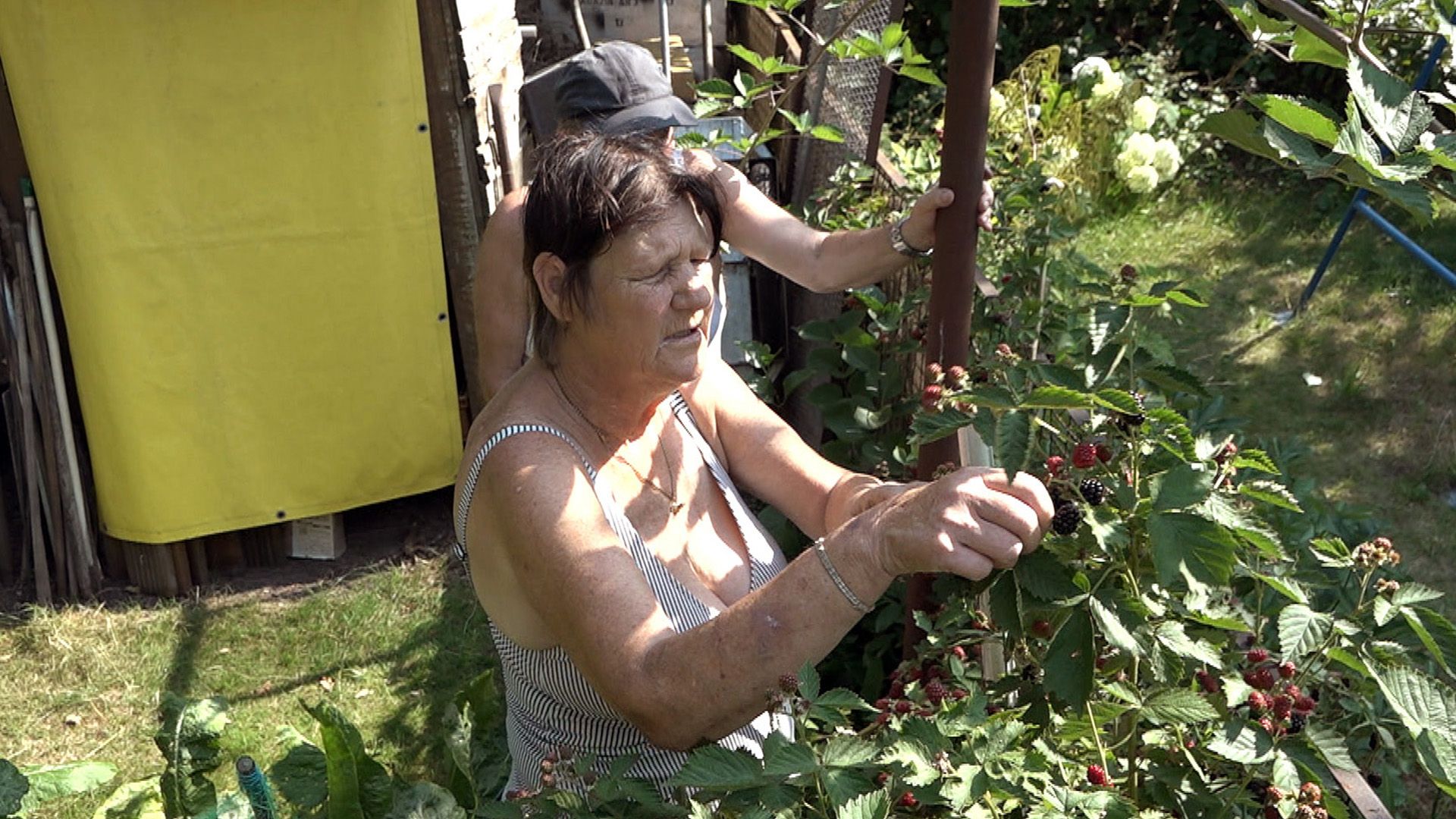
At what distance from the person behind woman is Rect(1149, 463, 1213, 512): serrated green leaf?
4.7 inches

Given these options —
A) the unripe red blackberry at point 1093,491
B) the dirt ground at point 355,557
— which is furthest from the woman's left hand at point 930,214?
the dirt ground at point 355,557

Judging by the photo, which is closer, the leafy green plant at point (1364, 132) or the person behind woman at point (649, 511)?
the leafy green plant at point (1364, 132)

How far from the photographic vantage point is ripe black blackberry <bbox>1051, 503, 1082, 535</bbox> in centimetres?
144

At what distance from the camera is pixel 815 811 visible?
4.79 feet

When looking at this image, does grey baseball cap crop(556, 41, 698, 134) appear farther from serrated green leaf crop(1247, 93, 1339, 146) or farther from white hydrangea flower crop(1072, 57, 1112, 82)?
serrated green leaf crop(1247, 93, 1339, 146)

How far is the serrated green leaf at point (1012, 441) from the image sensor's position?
142 centimetres

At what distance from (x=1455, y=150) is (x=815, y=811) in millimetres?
922

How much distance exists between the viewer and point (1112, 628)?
141 cm

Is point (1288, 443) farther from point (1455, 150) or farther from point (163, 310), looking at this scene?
point (163, 310)

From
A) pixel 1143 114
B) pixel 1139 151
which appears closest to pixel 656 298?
pixel 1143 114

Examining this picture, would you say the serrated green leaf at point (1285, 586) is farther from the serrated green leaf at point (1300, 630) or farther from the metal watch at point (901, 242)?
the metal watch at point (901, 242)

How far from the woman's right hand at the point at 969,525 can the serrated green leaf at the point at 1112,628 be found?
10 centimetres

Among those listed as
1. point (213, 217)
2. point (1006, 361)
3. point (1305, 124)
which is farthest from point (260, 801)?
point (213, 217)

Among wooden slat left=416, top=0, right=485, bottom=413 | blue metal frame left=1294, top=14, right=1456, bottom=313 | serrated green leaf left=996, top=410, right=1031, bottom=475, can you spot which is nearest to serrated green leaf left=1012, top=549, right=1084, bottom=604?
serrated green leaf left=996, top=410, right=1031, bottom=475
